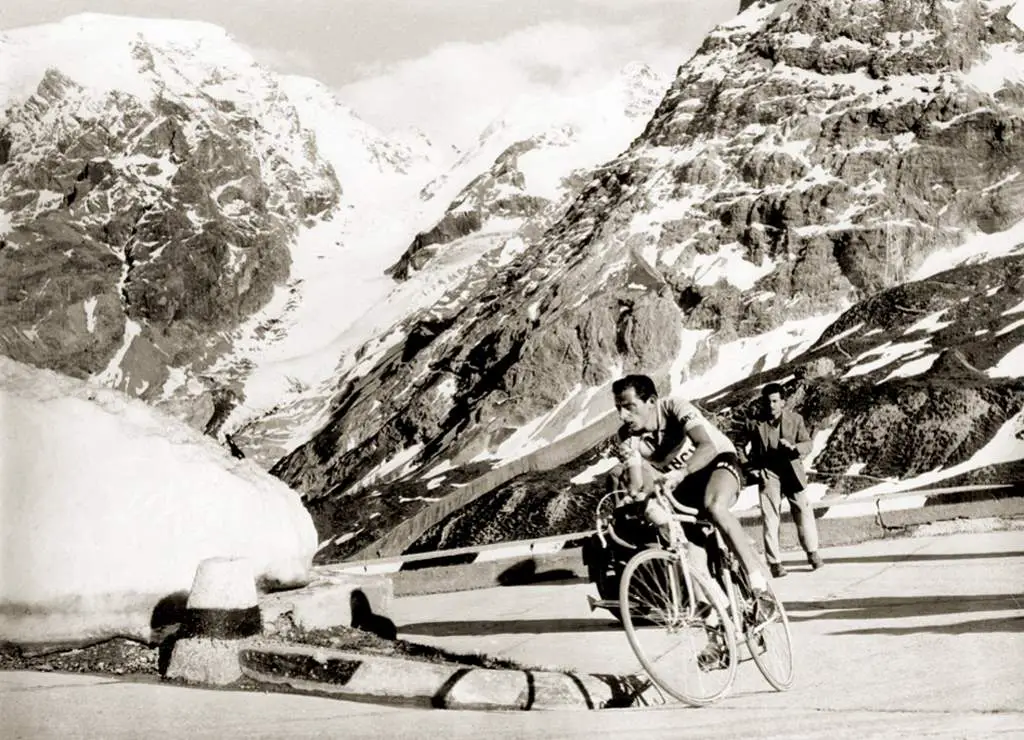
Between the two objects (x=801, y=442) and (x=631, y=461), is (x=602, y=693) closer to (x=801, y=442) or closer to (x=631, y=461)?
(x=631, y=461)

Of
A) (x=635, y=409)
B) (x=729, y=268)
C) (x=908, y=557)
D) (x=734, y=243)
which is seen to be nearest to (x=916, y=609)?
(x=635, y=409)

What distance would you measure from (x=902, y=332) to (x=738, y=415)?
20.9 metres

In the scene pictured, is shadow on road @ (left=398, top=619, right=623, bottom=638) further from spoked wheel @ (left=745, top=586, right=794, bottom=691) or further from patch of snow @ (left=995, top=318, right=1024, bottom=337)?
patch of snow @ (left=995, top=318, right=1024, bottom=337)

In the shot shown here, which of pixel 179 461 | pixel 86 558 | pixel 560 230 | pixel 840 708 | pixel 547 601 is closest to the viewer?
pixel 840 708

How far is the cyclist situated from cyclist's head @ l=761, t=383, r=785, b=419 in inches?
201

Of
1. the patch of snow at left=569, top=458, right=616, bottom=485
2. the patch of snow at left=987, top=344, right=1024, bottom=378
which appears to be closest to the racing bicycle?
the patch of snow at left=987, top=344, right=1024, bottom=378

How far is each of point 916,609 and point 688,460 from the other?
10.3 ft

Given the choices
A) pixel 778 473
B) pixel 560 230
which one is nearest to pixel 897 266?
pixel 560 230

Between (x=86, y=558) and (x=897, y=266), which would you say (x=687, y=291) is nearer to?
(x=897, y=266)

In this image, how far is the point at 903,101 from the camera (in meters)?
128

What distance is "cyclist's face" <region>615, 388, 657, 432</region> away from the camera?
23.9ft

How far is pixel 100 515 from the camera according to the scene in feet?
28.0

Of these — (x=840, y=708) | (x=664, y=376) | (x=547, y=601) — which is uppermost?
(x=840, y=708)

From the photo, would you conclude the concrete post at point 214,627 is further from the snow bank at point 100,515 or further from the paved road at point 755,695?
the snow bank at point 100,515
